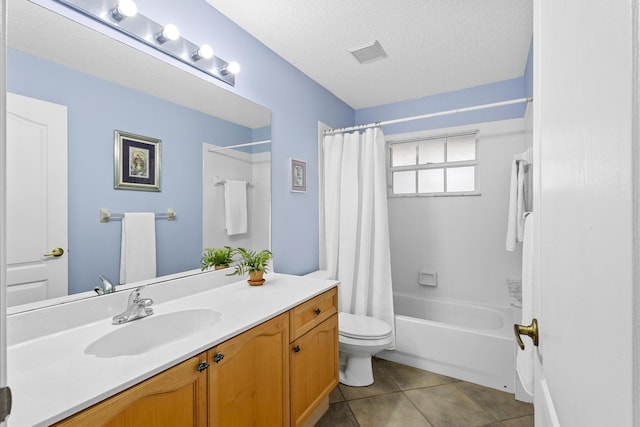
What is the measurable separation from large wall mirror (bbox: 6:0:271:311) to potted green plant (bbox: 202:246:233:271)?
0.05 metres

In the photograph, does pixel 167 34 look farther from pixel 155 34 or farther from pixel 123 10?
pixel 123 10

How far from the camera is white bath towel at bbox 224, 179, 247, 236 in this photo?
1.83 m

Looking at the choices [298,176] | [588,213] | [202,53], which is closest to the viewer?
[588,213]

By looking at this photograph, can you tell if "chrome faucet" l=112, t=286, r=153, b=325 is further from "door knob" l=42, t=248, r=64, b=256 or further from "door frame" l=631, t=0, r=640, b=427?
"door frame" l=631, t=0, r=640, b=427

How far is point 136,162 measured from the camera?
1.35 meters

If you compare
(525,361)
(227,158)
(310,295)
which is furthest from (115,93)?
(525,361)

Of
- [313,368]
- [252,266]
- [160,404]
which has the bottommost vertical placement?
[313,368]

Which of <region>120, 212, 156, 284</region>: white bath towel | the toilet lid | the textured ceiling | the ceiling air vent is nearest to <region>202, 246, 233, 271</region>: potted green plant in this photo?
<region>120, 212, 156, 284</region>: white bath towel

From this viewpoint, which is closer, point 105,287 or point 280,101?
point 105,287

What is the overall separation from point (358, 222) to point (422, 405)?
1.40m

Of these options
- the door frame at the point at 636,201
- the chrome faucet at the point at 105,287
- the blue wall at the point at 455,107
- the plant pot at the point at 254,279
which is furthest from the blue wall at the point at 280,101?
the door frame at the point at 636,201

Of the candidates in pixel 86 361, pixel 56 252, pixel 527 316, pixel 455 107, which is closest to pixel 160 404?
pixel 86 361

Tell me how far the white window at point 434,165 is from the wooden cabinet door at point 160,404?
2.72m

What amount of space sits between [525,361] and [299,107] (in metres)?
2.20
